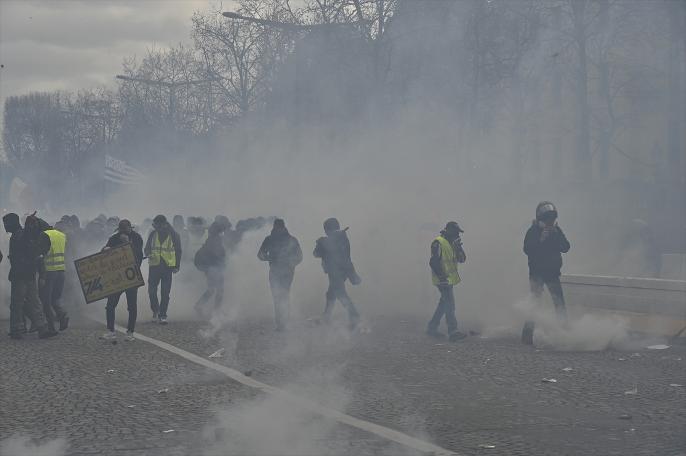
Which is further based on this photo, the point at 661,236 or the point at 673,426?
the point at 661,236

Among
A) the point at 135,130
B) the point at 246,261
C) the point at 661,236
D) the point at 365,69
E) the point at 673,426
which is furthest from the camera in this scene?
the point at 135,130

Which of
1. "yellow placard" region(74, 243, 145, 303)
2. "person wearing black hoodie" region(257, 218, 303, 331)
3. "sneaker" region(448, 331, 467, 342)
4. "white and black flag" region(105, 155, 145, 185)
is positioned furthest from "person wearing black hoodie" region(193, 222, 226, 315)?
"white and black flag" region(105, 155, 145, 185)

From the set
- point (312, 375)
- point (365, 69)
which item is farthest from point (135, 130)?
point (312, 375)

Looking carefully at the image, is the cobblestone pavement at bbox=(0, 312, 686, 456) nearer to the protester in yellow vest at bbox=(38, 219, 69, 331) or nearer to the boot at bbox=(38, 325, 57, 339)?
the boot at bbox=(38, 325, 57, 339)

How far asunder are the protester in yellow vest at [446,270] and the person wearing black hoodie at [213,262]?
3.69 meters

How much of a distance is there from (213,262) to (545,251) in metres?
5.17

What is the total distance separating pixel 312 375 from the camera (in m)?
8.21

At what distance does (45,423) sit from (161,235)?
688 cm

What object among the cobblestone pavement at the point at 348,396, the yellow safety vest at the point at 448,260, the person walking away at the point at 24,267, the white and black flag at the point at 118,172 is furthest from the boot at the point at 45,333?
the white and black flag at the point at 118,172

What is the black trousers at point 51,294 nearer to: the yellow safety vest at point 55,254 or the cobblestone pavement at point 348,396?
the yellow safety vest at point 55,254

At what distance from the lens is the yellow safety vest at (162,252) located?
42.5ft

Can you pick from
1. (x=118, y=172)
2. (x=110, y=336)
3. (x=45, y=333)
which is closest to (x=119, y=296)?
(x=110, y=336)

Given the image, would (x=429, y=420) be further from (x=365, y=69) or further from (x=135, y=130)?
(x=135, y=130)

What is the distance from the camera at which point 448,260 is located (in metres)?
11.4
